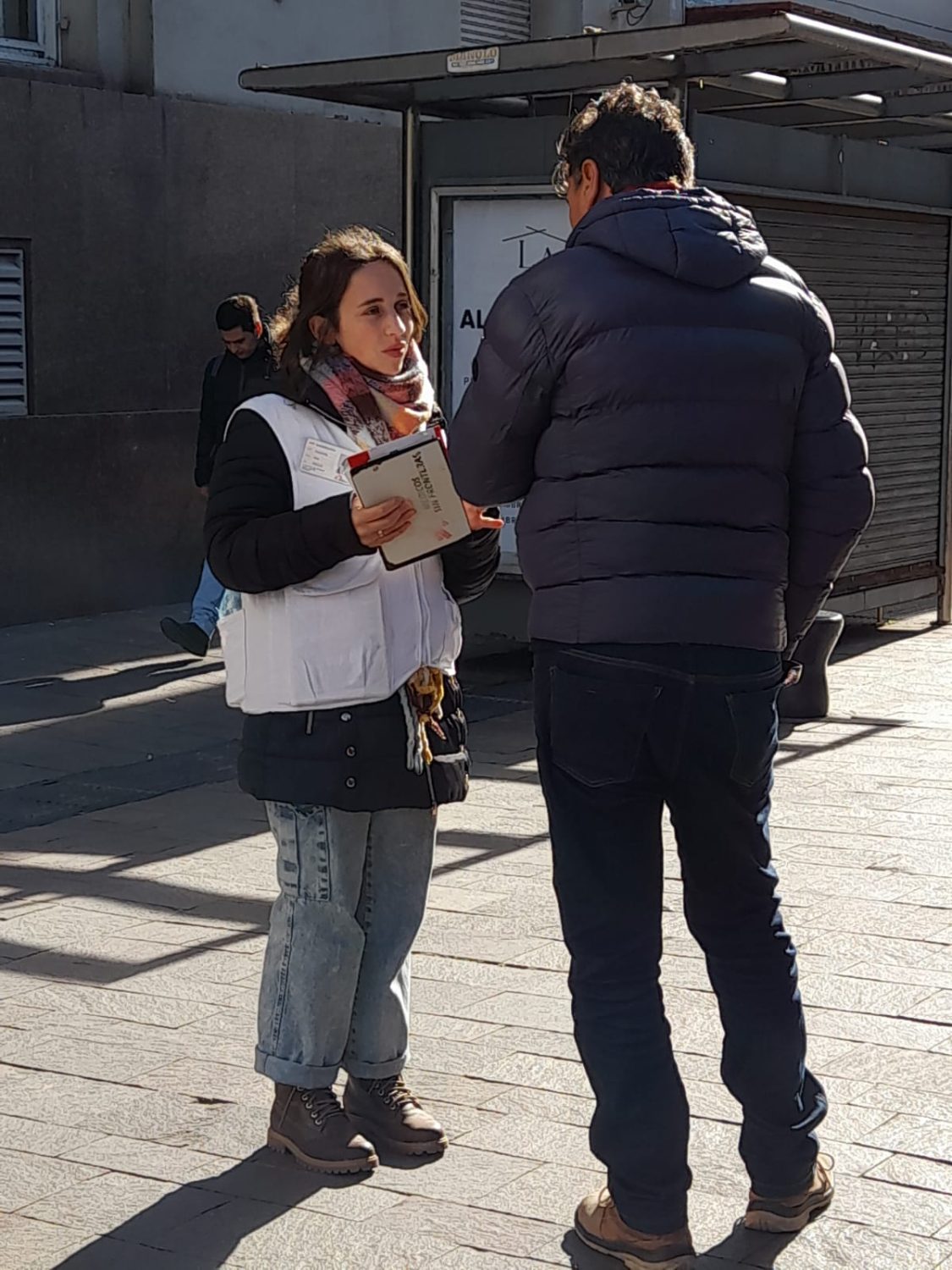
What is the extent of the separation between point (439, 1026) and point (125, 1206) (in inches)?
45.0

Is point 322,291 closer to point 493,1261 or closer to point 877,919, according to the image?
point 493,1261

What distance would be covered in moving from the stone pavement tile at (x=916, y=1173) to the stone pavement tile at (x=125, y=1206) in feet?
4.10

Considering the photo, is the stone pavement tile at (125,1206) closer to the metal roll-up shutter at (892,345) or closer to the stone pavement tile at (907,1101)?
the stone pavement tile at (907,1101)

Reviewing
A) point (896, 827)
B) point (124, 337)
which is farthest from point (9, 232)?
point (896, 827)

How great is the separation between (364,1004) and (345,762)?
20.8 inches

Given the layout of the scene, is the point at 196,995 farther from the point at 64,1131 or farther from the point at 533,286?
the point at 533,286

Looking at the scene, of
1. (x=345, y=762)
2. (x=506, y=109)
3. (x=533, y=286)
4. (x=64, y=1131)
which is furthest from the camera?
(x=506, y=109)

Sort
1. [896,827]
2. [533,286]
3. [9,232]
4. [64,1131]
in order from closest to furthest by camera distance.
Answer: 1. [533,286]
2. [64,1131]
3. [896,827]
4. [9,232]

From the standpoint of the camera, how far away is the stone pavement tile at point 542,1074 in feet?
14.1

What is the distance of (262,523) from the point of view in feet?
12.4

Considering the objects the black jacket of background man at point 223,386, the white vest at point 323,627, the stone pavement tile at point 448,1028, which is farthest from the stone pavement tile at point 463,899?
the black jacket of background man at point 223,386

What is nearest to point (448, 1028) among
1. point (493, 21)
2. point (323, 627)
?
point (323, 627)

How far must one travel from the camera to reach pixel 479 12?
15.1m

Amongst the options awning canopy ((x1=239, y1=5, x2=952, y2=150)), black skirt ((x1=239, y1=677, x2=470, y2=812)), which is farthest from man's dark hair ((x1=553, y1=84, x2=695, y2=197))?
awning canopy ((x1=239, y1=5, x2=952, y2=150))
